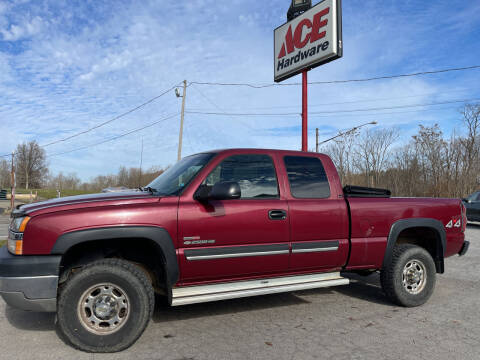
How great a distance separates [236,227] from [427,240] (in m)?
3.01

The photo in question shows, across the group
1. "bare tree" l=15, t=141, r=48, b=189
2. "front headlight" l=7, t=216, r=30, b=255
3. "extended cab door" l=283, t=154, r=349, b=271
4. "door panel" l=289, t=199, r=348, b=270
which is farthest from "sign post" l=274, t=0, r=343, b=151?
"bare tree" l=15, t=141, r=48, b=189

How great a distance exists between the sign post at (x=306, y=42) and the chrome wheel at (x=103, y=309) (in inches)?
475

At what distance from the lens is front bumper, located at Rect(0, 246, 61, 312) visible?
9.80 feet

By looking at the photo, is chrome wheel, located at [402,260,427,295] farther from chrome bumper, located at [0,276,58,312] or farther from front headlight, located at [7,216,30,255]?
front headlight, located at [7,216,30,255]

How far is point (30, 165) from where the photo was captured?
76688 mm

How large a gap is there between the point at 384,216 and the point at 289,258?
1.37 metres

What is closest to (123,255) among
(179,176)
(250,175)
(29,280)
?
(29,280)

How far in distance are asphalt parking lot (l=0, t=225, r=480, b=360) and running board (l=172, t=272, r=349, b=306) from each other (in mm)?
375

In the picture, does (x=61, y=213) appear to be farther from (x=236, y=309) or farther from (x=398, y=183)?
(x=398, y=183)

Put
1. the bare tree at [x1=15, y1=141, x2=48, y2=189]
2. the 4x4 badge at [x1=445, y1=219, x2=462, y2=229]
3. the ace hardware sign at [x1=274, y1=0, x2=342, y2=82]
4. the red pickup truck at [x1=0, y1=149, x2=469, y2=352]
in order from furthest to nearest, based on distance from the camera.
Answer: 1. the bare tree at [x1=15, y1=141, x2=48, y2=189]
2. the ace hardware sign at [x1=274, y1=0, x2=342, y2=82]
3. the 4x4 badge at [x1=445, y1=219, x2=462, y2=229]
4. the red pickup truck at [x1=0, y1=149, x2=469, y2=352]

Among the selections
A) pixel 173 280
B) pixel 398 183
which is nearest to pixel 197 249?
pixel 173 280

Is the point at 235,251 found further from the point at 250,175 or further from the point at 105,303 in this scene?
the point at 105,303

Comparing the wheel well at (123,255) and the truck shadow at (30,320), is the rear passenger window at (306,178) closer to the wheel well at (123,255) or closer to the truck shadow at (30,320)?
the wheel well at (123,255)

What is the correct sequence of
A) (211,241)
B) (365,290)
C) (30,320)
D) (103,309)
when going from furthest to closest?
(365,290) < (30,320) < (211,241) < (103,309)
